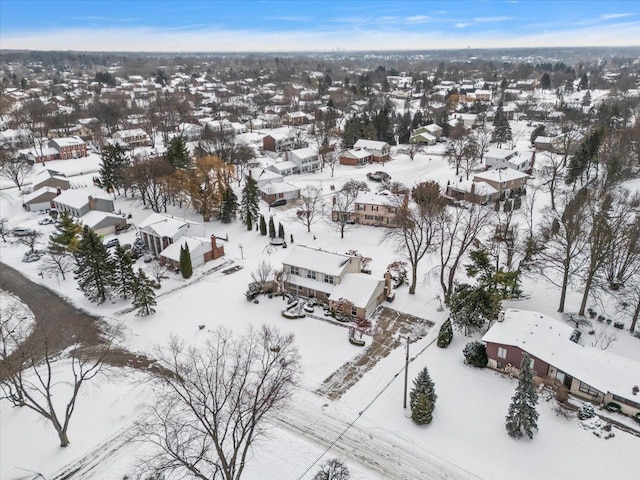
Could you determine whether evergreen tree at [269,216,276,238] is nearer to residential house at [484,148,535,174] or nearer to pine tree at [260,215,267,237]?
pine tree at [260,215,267,237]

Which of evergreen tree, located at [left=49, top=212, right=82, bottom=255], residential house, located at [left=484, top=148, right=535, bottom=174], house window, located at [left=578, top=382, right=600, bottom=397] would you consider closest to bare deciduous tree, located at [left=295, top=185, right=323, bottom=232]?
evergreen tree, located at [left=49, top=212, right=82, bottom=255]

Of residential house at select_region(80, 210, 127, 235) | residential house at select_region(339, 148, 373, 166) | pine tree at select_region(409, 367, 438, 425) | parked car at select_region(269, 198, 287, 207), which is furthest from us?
residential house at select_region(339, 148, 373, 166)

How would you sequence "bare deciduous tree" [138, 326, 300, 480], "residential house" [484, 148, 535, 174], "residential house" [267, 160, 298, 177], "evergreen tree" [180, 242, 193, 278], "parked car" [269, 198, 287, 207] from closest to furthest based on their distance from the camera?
"bare deciduous tree" [138, 326, 300, 480] < "evergreen tree" [180, 242, 193, 278] < "parked car" [269, 198, 287, 207] < "residential house" [484, 148, 535, 174] < "residential house" [267, 160, 298, 177]

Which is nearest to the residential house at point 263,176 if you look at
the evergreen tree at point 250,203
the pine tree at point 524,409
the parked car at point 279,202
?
the parked car at point 279,202

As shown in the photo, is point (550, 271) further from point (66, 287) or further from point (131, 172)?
point (131, 172)

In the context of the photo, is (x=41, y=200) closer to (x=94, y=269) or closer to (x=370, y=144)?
(x=94, y=269)

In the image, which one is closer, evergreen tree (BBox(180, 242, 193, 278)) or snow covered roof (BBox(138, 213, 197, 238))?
evergreen tree (BBox(180, 242, 193, 278))

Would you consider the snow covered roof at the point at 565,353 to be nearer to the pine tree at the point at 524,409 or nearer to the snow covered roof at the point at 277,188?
the pine tree at the point at 524,409
